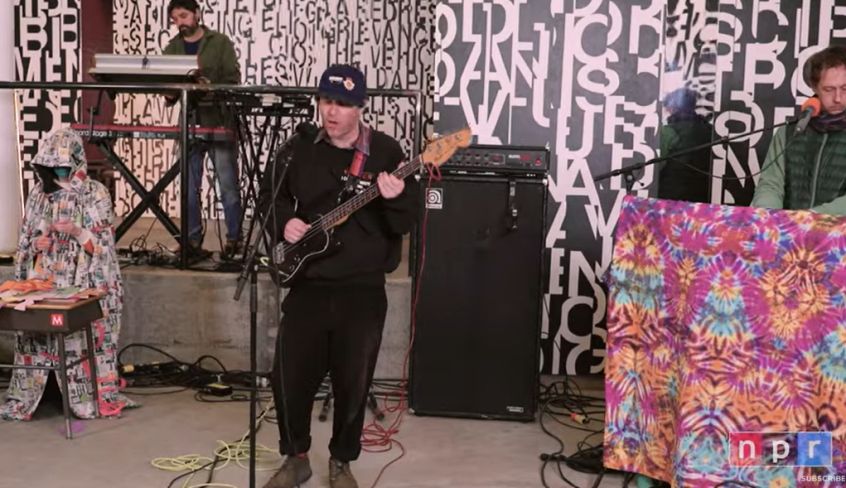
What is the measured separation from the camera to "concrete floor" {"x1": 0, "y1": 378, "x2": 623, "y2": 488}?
13.0 feet

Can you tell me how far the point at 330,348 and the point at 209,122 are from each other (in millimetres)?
3337

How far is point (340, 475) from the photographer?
3787 millimetres

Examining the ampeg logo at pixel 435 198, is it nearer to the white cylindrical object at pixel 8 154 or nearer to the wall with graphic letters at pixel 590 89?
the wall with graphic letters at pixel 590 89

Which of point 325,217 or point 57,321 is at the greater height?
point 325,217

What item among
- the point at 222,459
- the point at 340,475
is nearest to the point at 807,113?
the point at 340,475

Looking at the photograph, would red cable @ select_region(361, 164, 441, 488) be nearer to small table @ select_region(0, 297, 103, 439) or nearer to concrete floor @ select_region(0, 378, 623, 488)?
concrete floor @ select_region(0, 378, 623, 488)

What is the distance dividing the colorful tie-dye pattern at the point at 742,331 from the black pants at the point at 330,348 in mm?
1125

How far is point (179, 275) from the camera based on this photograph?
219 inches

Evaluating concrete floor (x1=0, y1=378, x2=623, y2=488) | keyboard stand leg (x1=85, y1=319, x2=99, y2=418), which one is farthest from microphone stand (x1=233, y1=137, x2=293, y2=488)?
keyboard stand leg (x1=85, y1=319, x2=99, y2=418)

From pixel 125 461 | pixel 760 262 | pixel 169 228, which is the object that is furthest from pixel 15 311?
pixel 760 262

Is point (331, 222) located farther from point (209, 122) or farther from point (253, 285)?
point (209, 122)

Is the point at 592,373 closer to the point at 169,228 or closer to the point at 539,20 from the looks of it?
the point at 539,20

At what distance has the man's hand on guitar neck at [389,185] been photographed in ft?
11.1

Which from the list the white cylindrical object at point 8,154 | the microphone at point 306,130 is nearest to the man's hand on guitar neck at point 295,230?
the microphone at point 306,130
